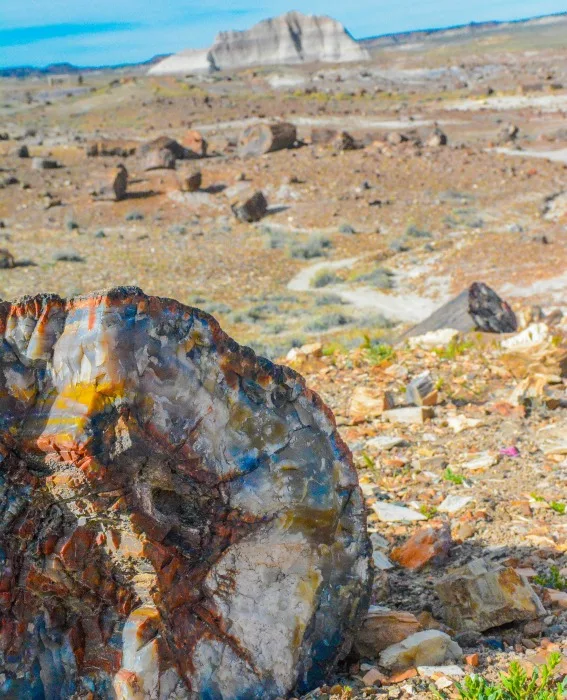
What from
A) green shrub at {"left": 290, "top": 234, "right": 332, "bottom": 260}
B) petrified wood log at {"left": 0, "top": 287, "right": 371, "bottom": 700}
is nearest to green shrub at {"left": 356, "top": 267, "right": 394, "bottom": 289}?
green shrub at {"left": 290, "top": 234, "right": 332, "bottom": 260}

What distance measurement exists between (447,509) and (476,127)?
39031 millimetres

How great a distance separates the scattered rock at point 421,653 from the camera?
354cm

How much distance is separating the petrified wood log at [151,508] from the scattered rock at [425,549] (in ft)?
5.58

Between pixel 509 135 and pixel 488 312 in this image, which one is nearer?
pixel 488 312

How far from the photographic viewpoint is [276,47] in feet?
478

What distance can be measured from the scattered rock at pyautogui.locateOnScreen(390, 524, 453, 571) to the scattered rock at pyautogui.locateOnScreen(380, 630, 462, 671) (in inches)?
52.2

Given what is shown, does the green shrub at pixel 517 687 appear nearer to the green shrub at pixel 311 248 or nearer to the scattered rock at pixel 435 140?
the green shrub at pixel 311 248

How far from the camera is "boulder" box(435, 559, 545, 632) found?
12.9 ft

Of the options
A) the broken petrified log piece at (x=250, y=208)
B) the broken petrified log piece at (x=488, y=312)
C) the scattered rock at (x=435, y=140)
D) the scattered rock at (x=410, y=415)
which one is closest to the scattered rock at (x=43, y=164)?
the broken petrified log piece at (x=250, y=208)

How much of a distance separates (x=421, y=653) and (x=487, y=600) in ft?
1.84

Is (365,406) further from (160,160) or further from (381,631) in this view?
(160,160)

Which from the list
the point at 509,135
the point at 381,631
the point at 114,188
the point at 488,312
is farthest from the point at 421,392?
the point at 509,135

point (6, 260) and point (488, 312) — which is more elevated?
point (6, 260)

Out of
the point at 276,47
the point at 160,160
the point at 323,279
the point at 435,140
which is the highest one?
the point at 276,47
